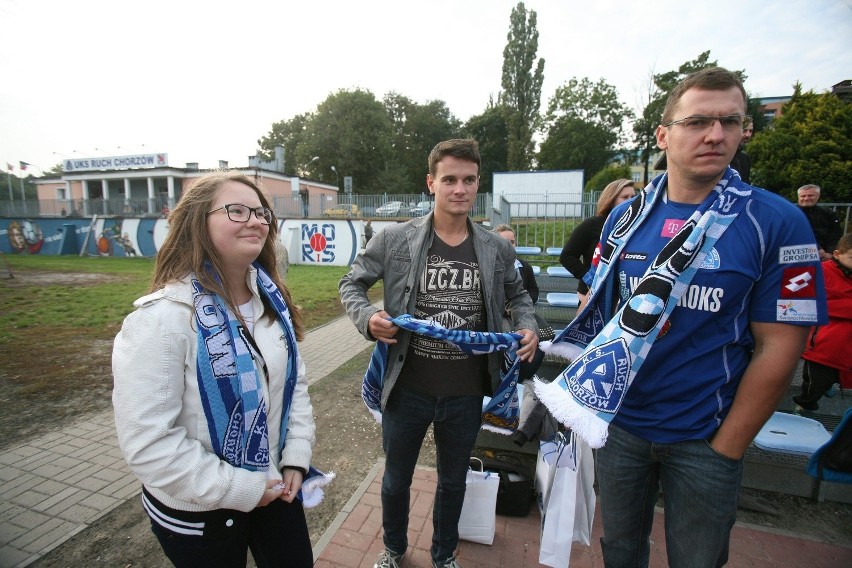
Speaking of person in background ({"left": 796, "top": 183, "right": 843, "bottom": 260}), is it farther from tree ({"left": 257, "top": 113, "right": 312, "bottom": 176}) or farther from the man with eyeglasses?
tree ({"left": 257, "top": 113, "right": 312, "bottom": 176})

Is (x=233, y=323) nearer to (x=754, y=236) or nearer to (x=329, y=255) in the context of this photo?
(x=754, y=236)

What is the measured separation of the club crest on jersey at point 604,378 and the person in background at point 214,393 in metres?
1.18

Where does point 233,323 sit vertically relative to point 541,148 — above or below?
below

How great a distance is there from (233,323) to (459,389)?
1153mm

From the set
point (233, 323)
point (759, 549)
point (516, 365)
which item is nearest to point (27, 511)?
point (233, 323)

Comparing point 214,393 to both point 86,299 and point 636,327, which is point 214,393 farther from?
point 86,299

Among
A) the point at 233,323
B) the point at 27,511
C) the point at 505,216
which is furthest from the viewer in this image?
the point at 505,216

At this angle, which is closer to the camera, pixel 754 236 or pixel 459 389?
pixel 754 236

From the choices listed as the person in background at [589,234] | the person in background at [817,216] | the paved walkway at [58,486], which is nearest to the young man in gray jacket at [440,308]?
the person in background at [589,234]

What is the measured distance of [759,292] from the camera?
1.41 m

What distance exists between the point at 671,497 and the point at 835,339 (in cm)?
299

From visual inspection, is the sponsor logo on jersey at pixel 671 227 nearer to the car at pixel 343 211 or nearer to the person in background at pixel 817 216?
the person in background at pixel 817 216

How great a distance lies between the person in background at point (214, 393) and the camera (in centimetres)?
131

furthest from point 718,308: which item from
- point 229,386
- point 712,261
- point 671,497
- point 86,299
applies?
point 86,299
